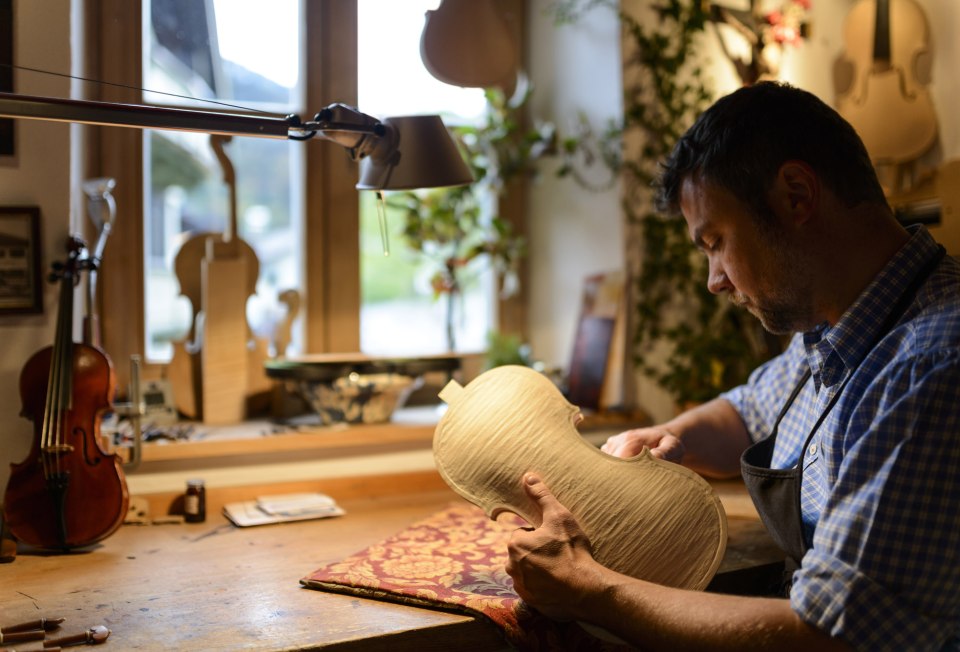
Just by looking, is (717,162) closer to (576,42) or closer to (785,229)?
(785,229)

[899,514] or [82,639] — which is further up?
[899,514]

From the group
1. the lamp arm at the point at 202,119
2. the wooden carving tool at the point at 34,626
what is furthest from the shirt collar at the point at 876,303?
the wooden carving tool at the point at 34,626

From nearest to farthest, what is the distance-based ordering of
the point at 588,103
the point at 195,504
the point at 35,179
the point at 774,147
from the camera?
the point at 774,147 → the point at 35,179 → the point at 195,504 → the point at 588,103

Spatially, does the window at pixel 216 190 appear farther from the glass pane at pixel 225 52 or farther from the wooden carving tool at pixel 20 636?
the wooden carving tool at pixel 20 636

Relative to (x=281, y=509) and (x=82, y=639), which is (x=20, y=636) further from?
(x=281, y=509)

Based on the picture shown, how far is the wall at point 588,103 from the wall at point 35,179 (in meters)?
1.44

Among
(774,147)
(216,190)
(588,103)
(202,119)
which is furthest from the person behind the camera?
(588,103)

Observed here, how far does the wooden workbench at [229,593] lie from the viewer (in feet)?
4.36

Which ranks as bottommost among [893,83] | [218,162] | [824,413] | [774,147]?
[824,413]

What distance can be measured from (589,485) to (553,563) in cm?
14

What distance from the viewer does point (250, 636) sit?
1.31 metres

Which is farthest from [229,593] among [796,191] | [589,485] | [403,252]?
[403,252]

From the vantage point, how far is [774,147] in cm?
138

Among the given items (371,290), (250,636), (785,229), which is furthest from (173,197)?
(785,229)
